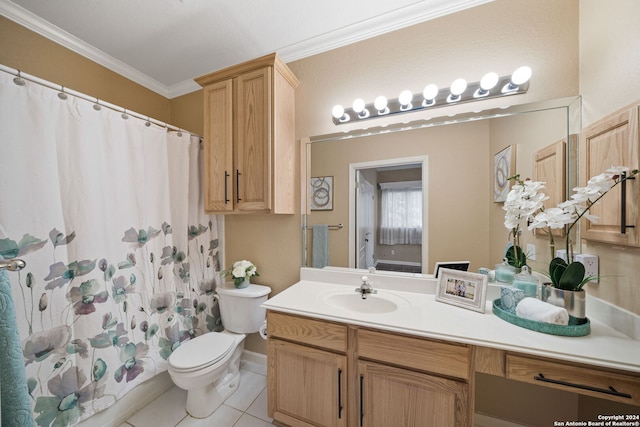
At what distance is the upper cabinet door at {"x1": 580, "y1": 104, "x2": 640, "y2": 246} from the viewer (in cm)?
83

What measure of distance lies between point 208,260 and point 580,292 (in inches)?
91.2

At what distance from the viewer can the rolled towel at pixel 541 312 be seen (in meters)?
0.88

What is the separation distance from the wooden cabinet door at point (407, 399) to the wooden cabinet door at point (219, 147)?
1359mm

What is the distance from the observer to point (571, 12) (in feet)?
3.75

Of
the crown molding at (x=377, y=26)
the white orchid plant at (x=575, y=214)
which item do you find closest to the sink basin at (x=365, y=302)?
the white orchid plant at (x=575, y=214)

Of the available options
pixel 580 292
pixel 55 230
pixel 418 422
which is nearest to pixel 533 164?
pixel 580 292

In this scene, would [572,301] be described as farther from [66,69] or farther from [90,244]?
[66,69]

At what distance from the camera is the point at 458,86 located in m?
1.25

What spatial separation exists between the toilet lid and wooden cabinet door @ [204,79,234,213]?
3.10 feet

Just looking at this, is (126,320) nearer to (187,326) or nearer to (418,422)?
(187,326)

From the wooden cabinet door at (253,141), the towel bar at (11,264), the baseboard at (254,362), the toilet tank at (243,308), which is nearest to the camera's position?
the towel bar at (11,264)

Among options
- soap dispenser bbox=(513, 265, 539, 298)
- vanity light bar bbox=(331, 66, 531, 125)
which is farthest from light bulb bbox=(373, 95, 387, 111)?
soap dispenser bbox=(513, 265, 539, 298)

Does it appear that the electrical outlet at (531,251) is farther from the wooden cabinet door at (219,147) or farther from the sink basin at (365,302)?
the wooden cabinet door at (219,147)

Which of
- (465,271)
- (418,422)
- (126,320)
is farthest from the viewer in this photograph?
(126,320)
